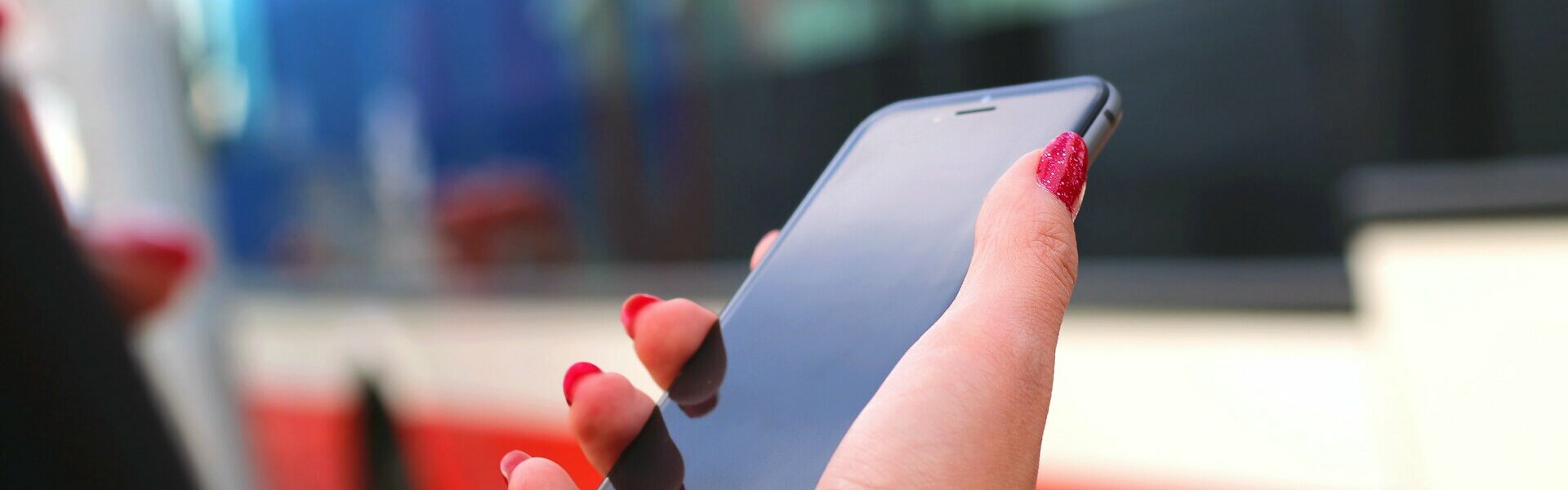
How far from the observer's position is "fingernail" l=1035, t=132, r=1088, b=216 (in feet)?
1.18

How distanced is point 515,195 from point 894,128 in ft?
5.95

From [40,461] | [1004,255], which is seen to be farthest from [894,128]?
[40,461]

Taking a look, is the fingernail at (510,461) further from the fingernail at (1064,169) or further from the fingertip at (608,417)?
the fingernail at (1064,169)

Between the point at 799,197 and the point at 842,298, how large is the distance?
25 cm

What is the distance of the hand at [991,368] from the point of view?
1.10ft

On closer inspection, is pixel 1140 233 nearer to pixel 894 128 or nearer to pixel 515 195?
pixel 894 128

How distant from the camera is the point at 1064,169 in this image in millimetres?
361

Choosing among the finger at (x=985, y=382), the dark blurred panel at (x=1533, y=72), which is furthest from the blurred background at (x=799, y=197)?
the finger at (x=985, y=382)

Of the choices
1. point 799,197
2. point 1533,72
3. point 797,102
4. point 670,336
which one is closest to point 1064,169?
point 670,336

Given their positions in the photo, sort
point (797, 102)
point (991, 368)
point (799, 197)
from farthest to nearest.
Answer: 1. point (797, 102)
2. point (799, 197)
3. point (991, 368)

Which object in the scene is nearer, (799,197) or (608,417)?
(608,417)

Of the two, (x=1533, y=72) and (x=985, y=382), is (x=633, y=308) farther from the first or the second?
(x=1533, y=72)

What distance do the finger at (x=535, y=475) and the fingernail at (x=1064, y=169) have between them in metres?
0.17

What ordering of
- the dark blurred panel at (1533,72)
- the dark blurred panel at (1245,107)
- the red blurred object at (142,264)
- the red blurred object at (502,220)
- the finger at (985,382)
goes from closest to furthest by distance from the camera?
1. the finger at (985,382)
2. the red blurred object at (142,264)
3. the dark blurred panel at (1533,72)
4. the dark blurred panel at (1245,107)
5. the red blurred object at (502,220)
